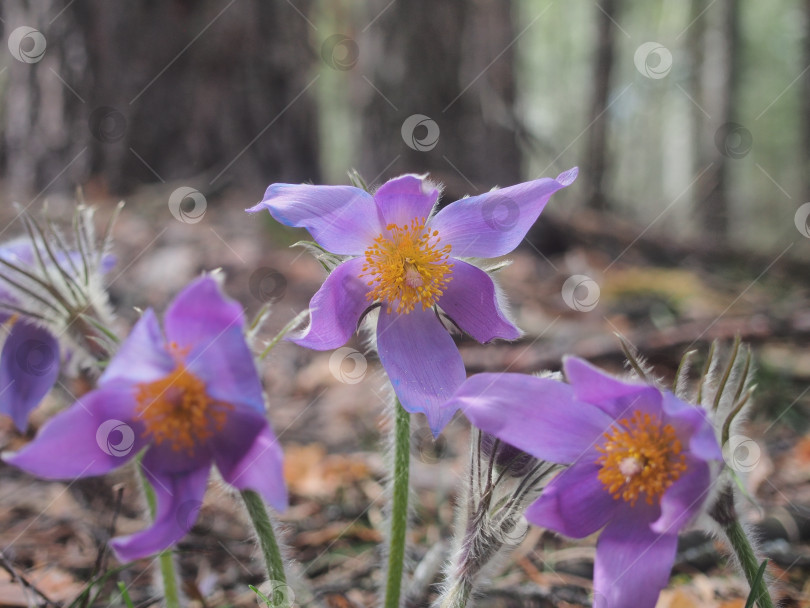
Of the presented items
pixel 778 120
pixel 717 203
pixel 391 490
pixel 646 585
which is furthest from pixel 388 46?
pixel 778 120

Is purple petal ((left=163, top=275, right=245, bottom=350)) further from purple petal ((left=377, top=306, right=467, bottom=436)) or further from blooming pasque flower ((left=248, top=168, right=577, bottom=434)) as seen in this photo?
purple petal ((left=377, top=306, right=467, bottom=436))

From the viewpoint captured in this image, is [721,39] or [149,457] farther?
[721,39]

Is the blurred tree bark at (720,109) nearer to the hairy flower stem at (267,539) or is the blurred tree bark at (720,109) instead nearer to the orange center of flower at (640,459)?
the orange center of flower at (640,459)

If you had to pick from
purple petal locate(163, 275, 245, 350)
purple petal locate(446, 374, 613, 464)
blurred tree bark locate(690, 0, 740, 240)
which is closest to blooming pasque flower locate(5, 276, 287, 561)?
purple petal locate(163, 275, 245, 350)

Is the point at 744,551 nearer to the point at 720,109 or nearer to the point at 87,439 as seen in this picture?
the point at 87,439

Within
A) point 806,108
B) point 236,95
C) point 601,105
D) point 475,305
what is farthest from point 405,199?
point 806,108

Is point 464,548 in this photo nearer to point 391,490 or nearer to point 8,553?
point 391,490

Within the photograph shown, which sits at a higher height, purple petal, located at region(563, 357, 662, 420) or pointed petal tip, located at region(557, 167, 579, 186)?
pointed petal tip, located at region(557, 167, 579, 186)
